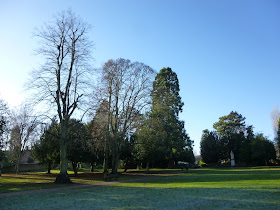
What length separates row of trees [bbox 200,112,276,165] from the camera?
184ft

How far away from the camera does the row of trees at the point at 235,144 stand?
184ft

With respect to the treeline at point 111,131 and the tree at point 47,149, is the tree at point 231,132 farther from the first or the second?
the tree at point 47,149

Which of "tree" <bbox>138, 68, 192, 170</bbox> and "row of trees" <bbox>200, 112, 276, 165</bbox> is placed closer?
"tree" <bbox>138, 68, 192, 170</bbox>

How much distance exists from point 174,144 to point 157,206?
100ft

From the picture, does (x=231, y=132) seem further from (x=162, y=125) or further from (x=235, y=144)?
(x=162, y=125)

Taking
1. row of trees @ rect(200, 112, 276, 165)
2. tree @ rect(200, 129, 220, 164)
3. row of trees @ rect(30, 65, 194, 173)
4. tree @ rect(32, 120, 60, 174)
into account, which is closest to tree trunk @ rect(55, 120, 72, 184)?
row of trees @ rect(30, 65, 194, 173)

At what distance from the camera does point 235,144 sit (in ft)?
215

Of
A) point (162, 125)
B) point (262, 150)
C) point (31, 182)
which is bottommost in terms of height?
point (31, 182)

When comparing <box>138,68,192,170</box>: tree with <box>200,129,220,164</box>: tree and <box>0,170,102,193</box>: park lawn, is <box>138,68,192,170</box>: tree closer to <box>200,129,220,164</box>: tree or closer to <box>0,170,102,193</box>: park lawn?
<box>0,170,102,193</box>: park lawn

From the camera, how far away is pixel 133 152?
35.9m

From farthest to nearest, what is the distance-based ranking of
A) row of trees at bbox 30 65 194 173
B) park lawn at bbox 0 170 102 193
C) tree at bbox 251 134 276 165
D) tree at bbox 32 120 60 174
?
tree at bbox 251 134 276 165 < tree at bbox 32 120 60 174 < row of trees at bbox 30 65 194 173 < park lawn at bbox 0 170 102 193

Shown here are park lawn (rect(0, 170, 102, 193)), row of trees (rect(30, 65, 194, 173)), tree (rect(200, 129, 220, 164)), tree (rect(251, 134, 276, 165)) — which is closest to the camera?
park lawn (rect(0, 170, 102, 193))

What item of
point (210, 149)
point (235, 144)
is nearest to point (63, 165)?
point (210, 149)

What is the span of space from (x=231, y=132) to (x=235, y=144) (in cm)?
410
